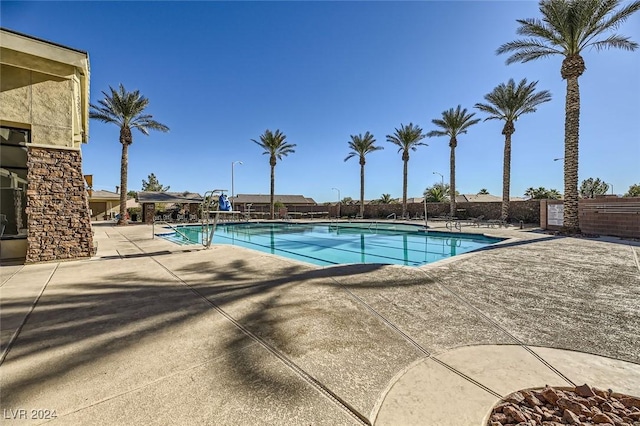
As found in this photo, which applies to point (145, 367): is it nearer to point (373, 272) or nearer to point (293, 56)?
point (373, 272)

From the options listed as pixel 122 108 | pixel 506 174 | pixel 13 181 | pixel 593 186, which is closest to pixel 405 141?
pixel 506 174

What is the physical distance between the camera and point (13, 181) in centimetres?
802

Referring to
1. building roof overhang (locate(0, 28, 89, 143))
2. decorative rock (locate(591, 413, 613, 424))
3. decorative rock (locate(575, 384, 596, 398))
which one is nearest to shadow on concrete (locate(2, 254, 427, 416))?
decorative rock (locate(591, 413, 613, 424))

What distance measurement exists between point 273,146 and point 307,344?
29505mm

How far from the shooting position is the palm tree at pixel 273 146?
30125 mm

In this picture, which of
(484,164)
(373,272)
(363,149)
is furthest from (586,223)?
(484,164)

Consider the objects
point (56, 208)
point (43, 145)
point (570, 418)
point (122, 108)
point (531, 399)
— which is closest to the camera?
point (570, 418)

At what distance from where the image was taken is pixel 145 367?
2383 mm

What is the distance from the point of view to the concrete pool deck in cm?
193

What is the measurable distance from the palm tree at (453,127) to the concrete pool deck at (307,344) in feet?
69.8

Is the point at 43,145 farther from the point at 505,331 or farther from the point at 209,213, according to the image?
the point at 505,331

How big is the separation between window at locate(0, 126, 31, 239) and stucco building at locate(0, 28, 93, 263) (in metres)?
0.02

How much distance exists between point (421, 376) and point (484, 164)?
142 ft

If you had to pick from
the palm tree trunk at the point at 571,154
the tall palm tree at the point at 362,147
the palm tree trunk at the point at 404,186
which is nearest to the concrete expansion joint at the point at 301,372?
the palm tree trunk at the point at 571,154
